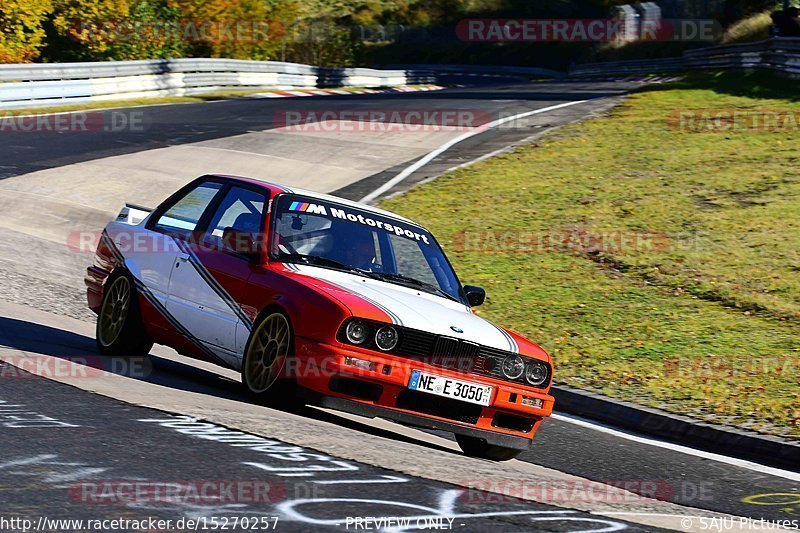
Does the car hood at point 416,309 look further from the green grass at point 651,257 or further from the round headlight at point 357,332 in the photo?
the green grass at point 651,257

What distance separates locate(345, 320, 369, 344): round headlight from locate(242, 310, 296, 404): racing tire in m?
0.38

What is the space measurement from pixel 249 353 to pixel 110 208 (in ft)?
31.6

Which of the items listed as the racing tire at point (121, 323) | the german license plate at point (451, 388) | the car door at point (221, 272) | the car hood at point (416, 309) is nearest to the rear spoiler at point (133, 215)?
the racing tire at point (121, 323)

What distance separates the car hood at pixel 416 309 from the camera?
756cm

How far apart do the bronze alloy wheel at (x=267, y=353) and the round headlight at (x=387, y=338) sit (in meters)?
0.57

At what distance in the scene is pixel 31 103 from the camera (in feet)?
92.6

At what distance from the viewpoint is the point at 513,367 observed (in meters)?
7.83

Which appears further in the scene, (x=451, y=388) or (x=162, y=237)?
(x=162, y=237)

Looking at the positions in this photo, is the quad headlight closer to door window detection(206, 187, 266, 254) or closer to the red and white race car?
A: the red and white race car

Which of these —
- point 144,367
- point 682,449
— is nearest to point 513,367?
point 682,449

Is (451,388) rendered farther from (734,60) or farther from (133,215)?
(734,60)

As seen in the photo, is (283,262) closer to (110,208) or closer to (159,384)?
(159,384)

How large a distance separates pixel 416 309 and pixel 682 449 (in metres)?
2.63

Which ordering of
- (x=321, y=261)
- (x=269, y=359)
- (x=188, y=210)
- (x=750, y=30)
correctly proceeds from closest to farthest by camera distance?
1. (x=269, y=359)
2. (x=321, y=261)
3. (x=188, y=210)
4. (x=750, y=30)
